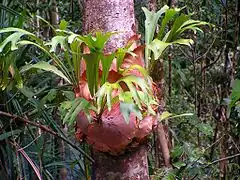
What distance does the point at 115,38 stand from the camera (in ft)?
3.33

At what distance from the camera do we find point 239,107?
5.91 ft

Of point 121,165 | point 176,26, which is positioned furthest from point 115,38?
point 121,165

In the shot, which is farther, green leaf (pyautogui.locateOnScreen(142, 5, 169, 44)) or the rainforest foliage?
green leaf (pyautogui.locateOnScreen(142, 5, 169, 44))

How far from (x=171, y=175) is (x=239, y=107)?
17.6 inches

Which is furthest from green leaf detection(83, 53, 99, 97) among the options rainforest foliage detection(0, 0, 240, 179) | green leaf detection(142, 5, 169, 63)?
green leaf detection(142, 5, 169, 63)

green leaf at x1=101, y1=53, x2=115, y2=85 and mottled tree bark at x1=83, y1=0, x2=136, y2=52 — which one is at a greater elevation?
mottled tree bark at x1=83, y1=0, x2=136, y2=52

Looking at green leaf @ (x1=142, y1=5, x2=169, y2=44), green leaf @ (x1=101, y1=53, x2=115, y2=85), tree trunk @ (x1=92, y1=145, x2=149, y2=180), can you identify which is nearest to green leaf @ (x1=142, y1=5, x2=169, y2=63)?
green leaf @ (x1=142, y1=5, x2=169, y2=44)

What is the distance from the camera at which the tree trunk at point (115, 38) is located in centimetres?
98

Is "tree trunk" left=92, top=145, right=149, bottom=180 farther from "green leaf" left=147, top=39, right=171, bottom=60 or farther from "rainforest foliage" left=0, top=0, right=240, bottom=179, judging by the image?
"green leaf" left=147, top=39, right=171, bottom=60

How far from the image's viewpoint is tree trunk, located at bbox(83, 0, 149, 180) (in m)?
0.98

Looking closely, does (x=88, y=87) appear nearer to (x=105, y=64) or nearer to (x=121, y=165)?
(x=105, y=64)

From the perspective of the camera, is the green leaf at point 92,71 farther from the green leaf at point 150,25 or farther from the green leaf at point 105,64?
the green leaf at point 150,25

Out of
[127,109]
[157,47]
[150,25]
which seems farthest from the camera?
[150,25]

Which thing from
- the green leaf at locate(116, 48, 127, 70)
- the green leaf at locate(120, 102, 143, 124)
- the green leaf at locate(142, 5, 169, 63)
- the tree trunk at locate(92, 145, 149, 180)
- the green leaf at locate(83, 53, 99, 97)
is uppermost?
the green leaf at locate(142, 5, 169, 63)
